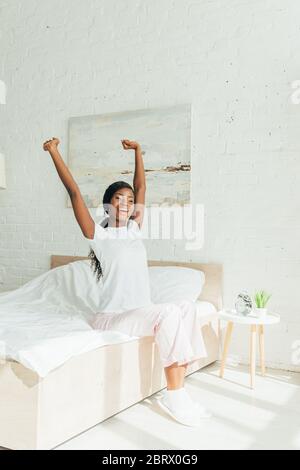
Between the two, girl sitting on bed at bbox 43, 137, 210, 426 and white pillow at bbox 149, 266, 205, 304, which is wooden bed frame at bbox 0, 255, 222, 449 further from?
white pillow at bbox 149, 266, 205, 304

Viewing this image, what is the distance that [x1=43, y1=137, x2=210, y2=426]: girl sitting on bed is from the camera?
2.25 meters

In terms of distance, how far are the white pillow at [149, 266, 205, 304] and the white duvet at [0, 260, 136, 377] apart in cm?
35

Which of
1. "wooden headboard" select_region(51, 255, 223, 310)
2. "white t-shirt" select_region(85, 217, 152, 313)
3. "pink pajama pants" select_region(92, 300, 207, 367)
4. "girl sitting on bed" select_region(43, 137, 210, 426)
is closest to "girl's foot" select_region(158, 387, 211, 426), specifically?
"girl sitting on bed" select_region(43, 137, 210, 426)

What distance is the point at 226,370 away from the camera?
10.2 feet

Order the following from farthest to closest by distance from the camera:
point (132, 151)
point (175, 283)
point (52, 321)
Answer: point (132, 151), point (175, 283), point (52, 321)

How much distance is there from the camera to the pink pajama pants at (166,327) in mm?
2242

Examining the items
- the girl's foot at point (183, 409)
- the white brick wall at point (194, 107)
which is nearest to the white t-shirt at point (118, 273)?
the girl's foot at point (183, 409)

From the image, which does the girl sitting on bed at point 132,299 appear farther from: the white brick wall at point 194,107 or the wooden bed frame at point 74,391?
the white brick wall at point 194,107

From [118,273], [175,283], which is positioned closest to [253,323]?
[175,283]

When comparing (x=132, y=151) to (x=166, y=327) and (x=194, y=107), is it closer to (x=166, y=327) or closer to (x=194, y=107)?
(x=194, y=107)

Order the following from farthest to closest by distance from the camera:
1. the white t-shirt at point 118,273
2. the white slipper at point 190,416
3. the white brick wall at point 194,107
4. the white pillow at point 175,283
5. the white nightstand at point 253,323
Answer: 1. the white brick wall at point 194,107
2. the white pillow at point 175,283
3. the white nightstand at point 253,323
4. the white t-shirt at point 118,273
5. the white slipper at point 190,416

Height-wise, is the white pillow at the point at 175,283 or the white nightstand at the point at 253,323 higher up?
the white pillow at the point at 175,283

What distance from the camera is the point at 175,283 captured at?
10.2 ft

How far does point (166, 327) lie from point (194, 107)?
1.70 meters
